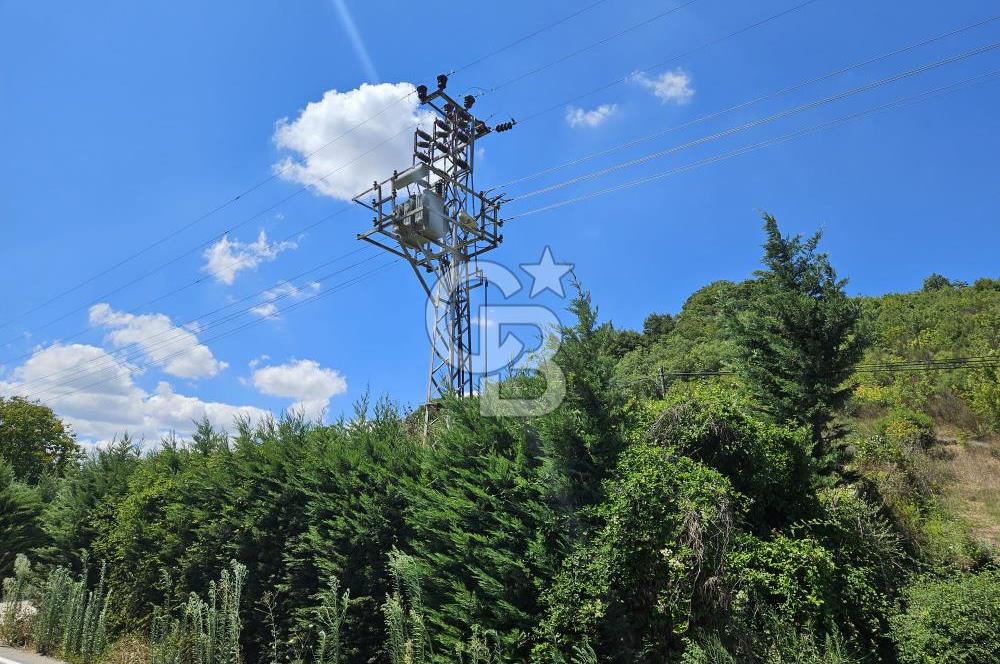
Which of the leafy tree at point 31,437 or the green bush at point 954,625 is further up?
the leafy tree at point 31,437

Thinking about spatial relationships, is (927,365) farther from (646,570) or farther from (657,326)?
(657,326)

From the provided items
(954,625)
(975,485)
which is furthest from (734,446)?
(975,485)

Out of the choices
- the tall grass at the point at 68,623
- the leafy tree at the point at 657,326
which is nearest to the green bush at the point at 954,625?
the tall grass at the point at 68,623

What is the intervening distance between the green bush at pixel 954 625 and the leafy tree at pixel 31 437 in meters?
43.8

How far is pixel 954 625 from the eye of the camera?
5.58 m

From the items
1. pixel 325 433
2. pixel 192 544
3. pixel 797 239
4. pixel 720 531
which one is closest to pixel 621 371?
pixel 720 531

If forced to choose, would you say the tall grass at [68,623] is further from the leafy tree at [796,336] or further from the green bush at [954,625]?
the leafy tree at [796,336]

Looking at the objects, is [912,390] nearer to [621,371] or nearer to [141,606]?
[621,371]

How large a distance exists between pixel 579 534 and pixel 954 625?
3833 millimetres

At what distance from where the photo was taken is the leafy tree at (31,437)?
120ft

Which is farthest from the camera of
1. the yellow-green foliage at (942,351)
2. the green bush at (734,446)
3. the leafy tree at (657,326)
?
the leafy tree at (657,326)

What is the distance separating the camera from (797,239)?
11523 millimetres

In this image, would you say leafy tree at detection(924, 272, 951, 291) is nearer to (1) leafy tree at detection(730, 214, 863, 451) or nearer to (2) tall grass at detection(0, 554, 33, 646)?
(1) leafy tree at detection(730, 214, 863, 451)

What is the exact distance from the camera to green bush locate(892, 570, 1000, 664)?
5375 millimetres
